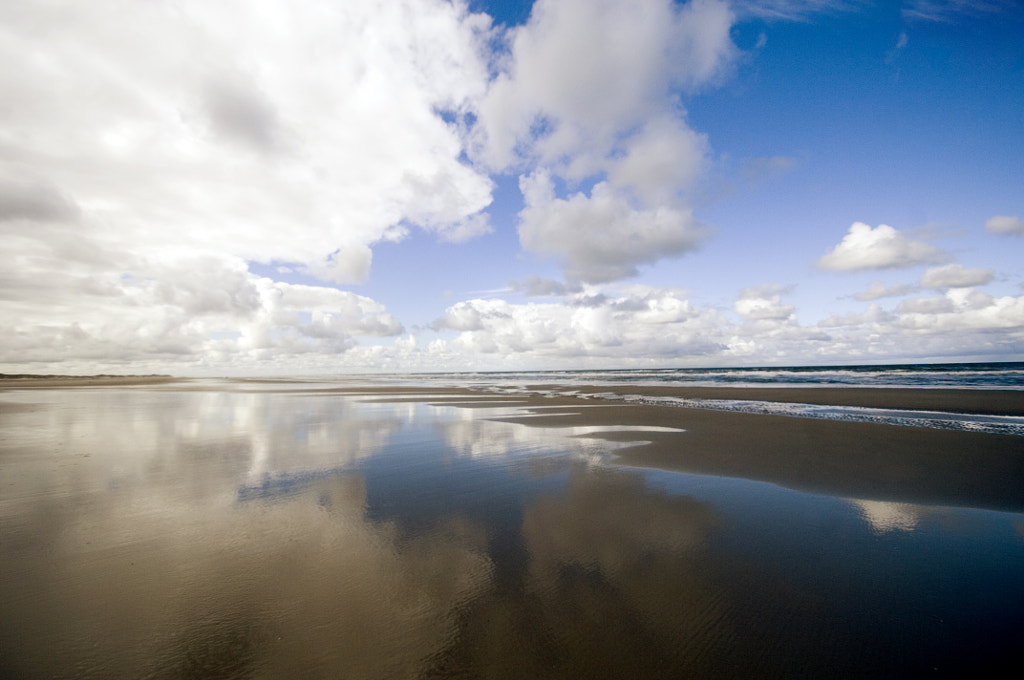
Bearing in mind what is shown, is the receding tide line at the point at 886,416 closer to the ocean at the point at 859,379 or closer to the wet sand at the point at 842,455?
the wet sand at the point at 842,455

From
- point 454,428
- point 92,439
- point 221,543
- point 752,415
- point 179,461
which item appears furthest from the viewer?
point 752,415

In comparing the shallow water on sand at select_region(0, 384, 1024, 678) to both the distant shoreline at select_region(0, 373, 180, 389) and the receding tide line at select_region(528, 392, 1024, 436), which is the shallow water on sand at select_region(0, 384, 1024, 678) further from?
the distant shoreline at select_region(0, 373, 180, 389)

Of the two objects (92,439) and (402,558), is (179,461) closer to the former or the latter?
(92,439)

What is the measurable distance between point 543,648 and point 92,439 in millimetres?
15354

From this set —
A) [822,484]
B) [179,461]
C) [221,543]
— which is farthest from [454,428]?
[822,484]

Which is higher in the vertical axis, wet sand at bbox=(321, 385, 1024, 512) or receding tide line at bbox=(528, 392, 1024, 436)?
receding tide line at bbox=(528, 392, 1024, 436)

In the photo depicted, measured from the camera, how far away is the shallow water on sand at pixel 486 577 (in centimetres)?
322

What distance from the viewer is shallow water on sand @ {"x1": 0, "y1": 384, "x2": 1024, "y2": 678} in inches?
127

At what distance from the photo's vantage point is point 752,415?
1703 centimetres

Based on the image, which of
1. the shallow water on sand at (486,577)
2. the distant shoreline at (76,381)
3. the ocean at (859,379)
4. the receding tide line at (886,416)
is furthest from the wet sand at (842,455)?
the distant shoreline at (76,381)

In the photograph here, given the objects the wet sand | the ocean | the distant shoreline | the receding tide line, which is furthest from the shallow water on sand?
the distant shoreline

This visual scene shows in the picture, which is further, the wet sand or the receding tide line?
the receding tide line

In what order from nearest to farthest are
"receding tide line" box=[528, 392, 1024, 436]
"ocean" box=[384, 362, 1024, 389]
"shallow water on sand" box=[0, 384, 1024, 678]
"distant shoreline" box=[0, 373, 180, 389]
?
"shallow water on sand" box=[0, 384, 1024, 678], "receding tide line" box=[528, 392, 1024, 436], "ocean" box=[384, 362, 1024, 389], "distant shoreline" box=[0, 373, 180, 389]

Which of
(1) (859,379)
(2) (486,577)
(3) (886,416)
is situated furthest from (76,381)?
(1) (859,379)
